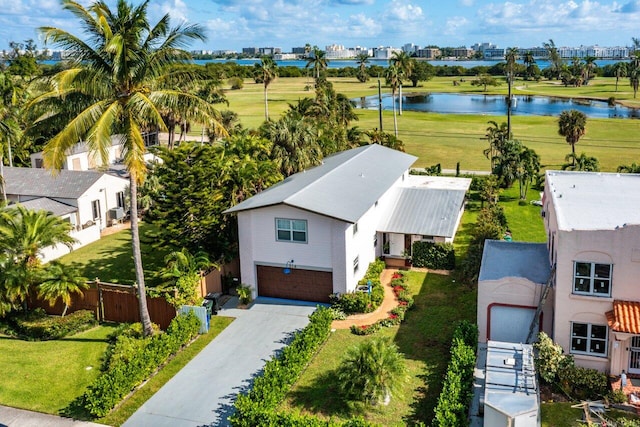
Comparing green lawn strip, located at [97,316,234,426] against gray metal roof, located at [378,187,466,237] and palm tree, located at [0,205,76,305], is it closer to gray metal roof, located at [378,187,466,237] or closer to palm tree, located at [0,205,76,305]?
palm tree, located at [0,205,76,305]

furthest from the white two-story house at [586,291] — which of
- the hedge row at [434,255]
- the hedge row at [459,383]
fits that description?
the hedge row at [434,255]

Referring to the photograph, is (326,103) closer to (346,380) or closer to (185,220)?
(185,220)

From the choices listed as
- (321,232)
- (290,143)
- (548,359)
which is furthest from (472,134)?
(548,359)

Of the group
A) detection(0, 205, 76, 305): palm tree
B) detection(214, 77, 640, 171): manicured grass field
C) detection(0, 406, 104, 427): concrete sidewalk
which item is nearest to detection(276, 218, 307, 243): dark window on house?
detection(0, 205, 76, 305): palm tree

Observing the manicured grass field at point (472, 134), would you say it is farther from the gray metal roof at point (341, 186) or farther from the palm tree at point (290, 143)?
the palm tree at point (290, 143)

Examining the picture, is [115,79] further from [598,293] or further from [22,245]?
[598,293]
